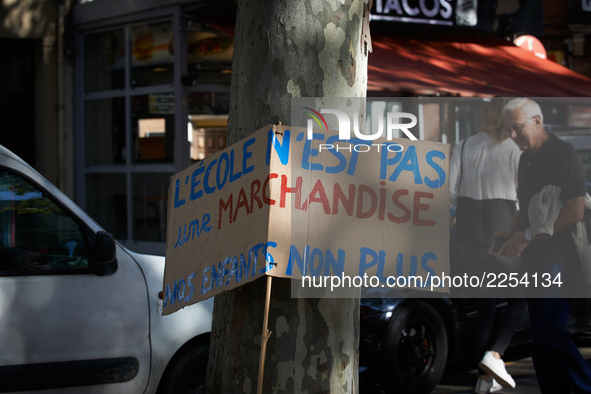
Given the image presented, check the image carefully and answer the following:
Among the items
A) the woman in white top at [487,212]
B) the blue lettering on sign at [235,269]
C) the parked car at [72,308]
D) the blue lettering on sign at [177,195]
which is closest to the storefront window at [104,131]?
the woman in white top at [487,212]

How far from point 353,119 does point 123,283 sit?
191 centimetres

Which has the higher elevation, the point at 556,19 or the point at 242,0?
the point at 556,19

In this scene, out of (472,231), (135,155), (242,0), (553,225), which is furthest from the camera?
(135,155)

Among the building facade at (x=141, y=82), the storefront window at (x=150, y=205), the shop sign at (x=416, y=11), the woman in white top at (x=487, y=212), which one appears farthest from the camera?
the shop sign at (x=416, y=11)

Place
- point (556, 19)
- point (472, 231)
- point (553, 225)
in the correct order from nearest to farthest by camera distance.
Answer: point (553, 225) < point (472, 231) < point (556, 19)

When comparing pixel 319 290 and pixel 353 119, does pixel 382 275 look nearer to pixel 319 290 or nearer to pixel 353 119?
pixel 319 290

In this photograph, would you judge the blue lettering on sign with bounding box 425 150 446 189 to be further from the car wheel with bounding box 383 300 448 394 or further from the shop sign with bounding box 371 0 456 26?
the shop sign with bounding box 371 0 456 26

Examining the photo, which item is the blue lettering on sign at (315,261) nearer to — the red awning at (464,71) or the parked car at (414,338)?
Result: the parked car at (414,338)

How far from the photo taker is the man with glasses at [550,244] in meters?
4.48

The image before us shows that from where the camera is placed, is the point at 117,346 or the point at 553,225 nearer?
the point at 117,346

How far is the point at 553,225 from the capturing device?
14.8 ft

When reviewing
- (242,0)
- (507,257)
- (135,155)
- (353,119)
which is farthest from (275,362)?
(135,155)

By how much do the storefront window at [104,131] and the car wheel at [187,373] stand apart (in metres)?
6.01

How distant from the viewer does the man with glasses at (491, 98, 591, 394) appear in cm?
448
